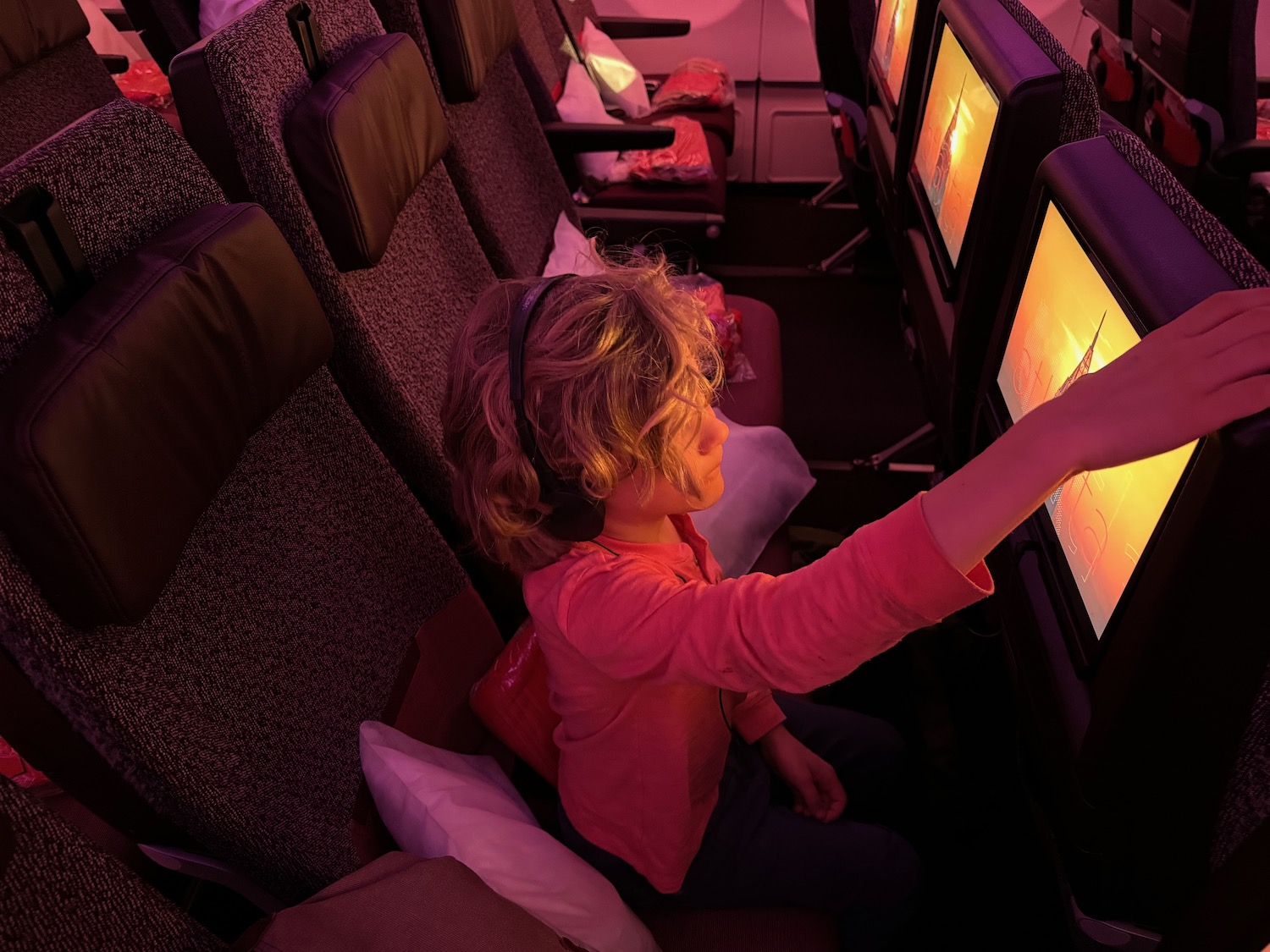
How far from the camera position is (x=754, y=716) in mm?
1113

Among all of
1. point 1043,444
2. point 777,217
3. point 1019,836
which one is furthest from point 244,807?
point 777,217

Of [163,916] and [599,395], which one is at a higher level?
[599,395]

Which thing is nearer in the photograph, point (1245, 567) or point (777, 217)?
point (1245, 567)

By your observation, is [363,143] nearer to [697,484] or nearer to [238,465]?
[238,465]

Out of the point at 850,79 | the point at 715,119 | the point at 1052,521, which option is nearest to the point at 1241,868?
the point at 1052,521

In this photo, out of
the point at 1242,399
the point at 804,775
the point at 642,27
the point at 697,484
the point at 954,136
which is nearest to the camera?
the point at 1242,399

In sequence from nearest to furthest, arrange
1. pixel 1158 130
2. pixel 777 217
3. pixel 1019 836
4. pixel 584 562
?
pixel 584 562 < pixel 1019 836 < pixel 1158 130 < pixel 777 217

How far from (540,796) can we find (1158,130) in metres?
2.33

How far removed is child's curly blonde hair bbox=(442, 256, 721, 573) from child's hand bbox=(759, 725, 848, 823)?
0.45 m

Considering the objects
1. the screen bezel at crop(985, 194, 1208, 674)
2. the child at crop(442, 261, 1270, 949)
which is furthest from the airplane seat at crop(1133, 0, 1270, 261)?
the child at crop(442, 261, 1270, 949)

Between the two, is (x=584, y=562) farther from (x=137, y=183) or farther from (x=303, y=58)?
(x=303, y=58)

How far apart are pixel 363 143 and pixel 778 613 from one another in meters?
0.85

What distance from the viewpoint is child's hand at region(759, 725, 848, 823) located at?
1093mm

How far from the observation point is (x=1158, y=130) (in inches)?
90.1
